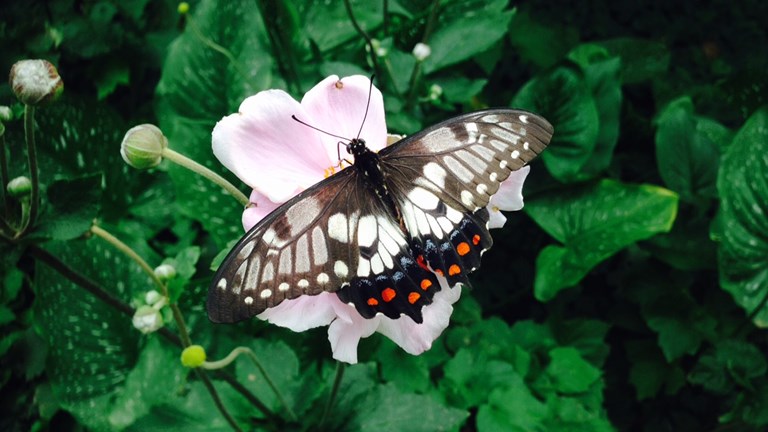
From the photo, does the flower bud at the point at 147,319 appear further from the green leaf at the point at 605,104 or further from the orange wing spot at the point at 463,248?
the green leaf at the point at 605,104

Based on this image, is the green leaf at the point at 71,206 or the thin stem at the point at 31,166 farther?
the green leaf at the point at 71,206

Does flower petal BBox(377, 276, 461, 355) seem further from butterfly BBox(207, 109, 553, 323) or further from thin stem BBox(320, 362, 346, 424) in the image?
thin stem BBox(320, 362, 346, 424)

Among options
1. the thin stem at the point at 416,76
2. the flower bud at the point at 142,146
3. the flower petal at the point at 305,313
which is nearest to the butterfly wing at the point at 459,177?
the flower petal at the point at 305,313

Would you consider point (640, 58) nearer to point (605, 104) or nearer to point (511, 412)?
point (605, 104)

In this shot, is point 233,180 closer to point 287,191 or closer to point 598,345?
point 287,191

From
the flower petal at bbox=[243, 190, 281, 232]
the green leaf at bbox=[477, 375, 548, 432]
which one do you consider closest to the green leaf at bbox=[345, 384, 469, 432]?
the green leaf at bbox=[477, 375, 548, 432]

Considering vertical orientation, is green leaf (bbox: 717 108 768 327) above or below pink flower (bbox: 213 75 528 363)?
below
